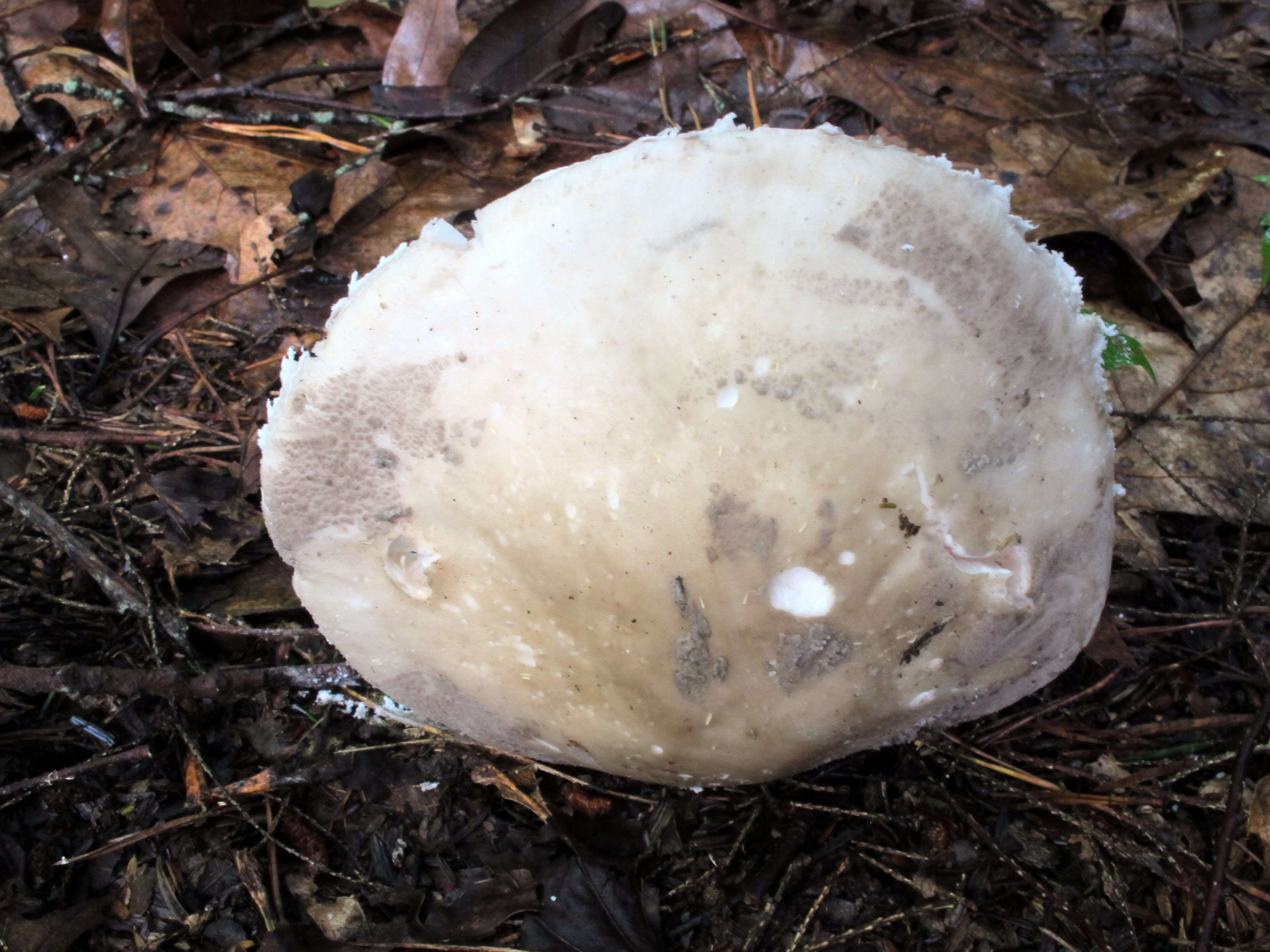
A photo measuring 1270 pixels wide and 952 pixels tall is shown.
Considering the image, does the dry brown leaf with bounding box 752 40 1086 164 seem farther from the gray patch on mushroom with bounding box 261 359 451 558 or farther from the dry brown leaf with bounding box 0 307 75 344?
the dry brown leaf with bounding box 0 307 75 344

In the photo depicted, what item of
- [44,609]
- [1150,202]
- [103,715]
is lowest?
[103,715]

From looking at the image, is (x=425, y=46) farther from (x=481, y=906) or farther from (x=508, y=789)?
(x=481, y=906)

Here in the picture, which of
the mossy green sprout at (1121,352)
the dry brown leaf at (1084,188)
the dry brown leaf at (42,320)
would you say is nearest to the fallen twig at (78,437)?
the dry brown leaf at (42,320)

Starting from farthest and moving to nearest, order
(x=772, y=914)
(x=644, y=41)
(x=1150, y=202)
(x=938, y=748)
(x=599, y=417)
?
(x=644, y=41) → (x=1150, y=202) → (x=938, y=748) → (x=772, y=914) → (x=599, y=417)

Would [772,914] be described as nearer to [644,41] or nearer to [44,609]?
[44,609]

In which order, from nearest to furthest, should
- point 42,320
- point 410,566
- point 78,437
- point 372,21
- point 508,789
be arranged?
point 410,566
point 508,789
point 78,437
point 42,320
point 372,21

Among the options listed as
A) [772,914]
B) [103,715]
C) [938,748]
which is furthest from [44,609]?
[938,748]

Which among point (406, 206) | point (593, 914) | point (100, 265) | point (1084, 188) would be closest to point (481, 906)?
point (593, 914)
